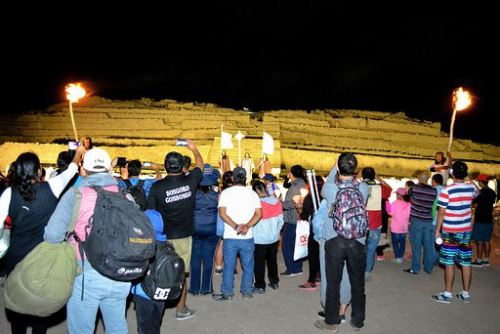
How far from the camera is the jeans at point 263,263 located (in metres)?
6.67

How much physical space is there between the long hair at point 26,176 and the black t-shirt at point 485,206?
845 centimetres

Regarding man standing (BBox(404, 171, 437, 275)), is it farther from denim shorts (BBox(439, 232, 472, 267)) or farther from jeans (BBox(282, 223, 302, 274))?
jeans (BBox(282, 223, 302, 274))

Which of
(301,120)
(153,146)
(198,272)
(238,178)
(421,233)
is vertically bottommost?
(198,272)

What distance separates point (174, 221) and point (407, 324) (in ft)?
10.7

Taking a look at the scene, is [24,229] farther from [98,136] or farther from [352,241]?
[98,136]

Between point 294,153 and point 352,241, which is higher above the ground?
point 294,153

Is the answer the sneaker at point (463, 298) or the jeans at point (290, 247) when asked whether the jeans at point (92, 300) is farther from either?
the sneaker at point (463, 298)

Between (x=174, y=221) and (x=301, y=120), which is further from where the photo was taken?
(x=301, y=120)

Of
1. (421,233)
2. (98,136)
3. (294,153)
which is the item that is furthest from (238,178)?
(98,136)

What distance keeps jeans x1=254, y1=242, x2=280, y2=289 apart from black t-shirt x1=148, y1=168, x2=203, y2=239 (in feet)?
5.53

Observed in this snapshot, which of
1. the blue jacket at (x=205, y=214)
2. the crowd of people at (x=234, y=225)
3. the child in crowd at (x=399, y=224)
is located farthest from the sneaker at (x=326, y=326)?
the child in crowd at (x=399, y=224)

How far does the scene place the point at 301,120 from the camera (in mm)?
35562

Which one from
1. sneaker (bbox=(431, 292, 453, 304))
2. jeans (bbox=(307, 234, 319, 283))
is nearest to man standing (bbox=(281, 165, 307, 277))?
jeans (bbox=(307, 234, 319, 283))

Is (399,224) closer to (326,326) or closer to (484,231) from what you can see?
(484,231)
